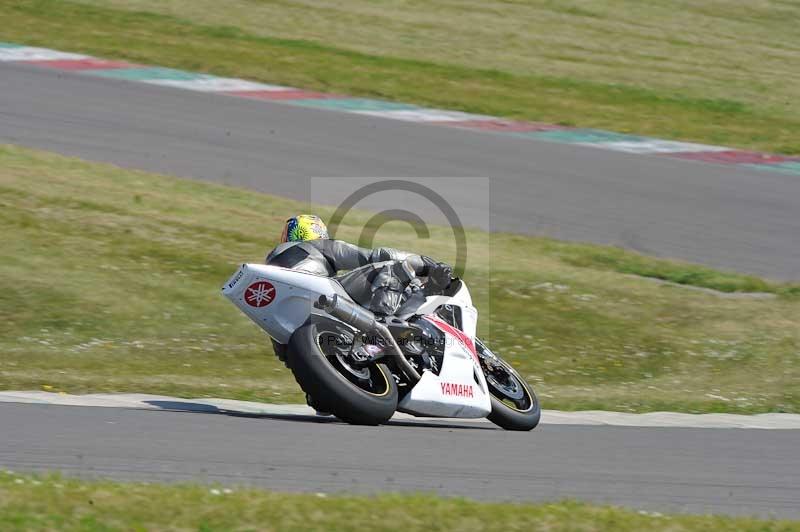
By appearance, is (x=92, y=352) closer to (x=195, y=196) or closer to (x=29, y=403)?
(x=29, y=403)

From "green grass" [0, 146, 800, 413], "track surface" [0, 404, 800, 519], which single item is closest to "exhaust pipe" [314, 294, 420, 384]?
"track surface" [0, 404, 800, 519]

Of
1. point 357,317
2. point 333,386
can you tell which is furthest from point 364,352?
point 333,386

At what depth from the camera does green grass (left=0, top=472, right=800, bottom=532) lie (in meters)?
5.57

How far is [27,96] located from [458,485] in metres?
16.1

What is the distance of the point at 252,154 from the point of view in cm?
1981

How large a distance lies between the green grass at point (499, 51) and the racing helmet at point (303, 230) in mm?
14110

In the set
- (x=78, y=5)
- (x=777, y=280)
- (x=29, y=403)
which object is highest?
(x=78, y=5)

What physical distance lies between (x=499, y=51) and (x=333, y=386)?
20449 mm

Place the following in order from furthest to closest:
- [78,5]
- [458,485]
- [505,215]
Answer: [78,5]
[505,215]
[458,485]

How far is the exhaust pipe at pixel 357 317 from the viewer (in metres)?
8.62

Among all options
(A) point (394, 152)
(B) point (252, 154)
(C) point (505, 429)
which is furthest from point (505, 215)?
(C) point (505, 429)

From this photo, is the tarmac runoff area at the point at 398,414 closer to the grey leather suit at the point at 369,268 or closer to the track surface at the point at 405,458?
the track surface at the point at 405,458

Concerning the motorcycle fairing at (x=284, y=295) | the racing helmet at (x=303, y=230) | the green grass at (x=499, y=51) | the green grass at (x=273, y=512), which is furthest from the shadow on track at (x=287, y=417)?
the green grass at (x=499, y=51)

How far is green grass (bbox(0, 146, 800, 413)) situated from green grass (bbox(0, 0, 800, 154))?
680cm
